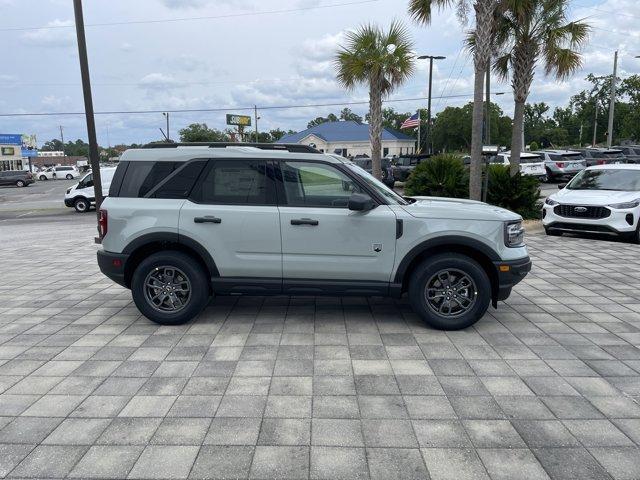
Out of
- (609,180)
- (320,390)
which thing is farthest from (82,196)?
(320,390)

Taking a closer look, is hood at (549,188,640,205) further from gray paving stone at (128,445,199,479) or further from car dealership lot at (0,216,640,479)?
gray paving stone at (128,445,199,479)

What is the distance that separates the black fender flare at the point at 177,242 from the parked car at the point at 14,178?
47.4 meters

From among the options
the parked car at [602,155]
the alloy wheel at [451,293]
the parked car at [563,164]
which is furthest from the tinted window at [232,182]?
the parked car at [602,155]

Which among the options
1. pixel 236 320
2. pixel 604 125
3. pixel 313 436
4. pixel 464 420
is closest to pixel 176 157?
pixel 236 320

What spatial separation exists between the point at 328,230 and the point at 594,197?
7639 mm

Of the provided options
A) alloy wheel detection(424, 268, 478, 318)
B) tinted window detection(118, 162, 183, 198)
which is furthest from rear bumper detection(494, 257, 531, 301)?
tinted window detection(118, 162, 183, 198)

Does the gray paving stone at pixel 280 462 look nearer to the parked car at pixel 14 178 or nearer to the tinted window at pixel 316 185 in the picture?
the tinted window at pixel 316 185

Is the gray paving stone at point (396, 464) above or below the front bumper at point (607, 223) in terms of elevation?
below

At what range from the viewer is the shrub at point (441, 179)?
14.7 meters

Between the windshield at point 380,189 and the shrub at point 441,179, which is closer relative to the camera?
the windshield at point 380,189

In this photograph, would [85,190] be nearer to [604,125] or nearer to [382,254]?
[382,254]

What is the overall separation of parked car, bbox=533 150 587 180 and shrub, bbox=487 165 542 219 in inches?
598

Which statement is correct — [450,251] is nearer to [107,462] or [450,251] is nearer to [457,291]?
[457,291]

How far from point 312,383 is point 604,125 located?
94146mm
